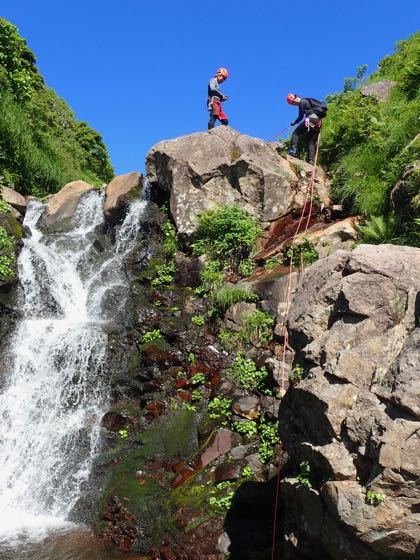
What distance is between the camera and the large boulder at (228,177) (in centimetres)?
1386

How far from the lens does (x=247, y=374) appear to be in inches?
387

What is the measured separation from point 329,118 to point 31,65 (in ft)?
67.5

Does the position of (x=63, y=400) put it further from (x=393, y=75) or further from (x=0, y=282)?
(x=393, y=75)

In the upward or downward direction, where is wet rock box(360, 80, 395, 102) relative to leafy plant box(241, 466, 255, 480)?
upward

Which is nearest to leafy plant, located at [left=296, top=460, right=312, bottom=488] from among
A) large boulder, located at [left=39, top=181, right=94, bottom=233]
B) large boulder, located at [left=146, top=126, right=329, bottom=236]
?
large boulder, located at [left=146, top=126, right=329, bottom=236]

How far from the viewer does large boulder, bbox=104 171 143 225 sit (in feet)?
53.7

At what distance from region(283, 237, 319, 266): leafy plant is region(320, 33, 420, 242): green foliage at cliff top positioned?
5.54 feet

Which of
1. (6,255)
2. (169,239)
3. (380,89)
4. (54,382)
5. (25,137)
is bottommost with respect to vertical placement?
(54,382)

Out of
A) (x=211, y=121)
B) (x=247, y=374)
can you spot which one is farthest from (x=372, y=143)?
(x=247, y=374)

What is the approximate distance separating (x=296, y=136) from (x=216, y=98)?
3028 millimetres

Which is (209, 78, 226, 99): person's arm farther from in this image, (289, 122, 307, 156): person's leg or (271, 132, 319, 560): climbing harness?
(271, 132, 319, 560): climbing harness

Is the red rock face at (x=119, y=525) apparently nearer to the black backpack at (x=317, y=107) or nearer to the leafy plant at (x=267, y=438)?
the leafy plant at (x=267, y=438)

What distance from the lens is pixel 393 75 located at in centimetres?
1883

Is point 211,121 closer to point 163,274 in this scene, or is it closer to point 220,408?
point 163,274
